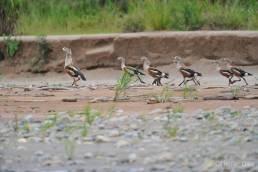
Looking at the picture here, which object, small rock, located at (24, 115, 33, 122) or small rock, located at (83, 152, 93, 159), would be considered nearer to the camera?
small rock, located at (83, 152, 93, 159)

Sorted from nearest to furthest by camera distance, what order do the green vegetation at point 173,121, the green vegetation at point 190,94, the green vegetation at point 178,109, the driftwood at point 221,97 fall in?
the green vegetation at point 173,121 < the green vegetation at point 178,109 < the driftwood at point 221,97 < the green vegetation at point 190,94

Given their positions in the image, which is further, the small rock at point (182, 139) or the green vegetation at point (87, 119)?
the green vegetation at point (87, 119)

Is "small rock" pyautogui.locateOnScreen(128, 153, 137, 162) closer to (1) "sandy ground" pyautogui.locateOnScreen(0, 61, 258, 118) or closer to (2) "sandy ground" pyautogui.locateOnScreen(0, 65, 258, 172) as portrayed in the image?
(2) "sandy ground" pyautogui.locateOnScreen(0, 65, 258, 172)

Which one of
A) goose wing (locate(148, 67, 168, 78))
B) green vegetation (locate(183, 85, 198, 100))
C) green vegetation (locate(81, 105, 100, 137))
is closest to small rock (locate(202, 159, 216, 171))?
green vegetation (locate(81, 105, 100, 137))

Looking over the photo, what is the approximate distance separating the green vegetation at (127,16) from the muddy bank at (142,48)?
3.84 feet

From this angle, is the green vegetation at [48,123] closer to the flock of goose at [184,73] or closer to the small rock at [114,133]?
the small rock at [114,133]

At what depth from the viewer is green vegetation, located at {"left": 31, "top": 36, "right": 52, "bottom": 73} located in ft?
66.7

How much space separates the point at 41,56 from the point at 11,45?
74 centimetres

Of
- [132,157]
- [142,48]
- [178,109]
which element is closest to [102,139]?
[132,157]

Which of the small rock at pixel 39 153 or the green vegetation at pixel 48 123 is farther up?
the small rock at pixel 39 153

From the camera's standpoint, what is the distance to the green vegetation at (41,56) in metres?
20.3

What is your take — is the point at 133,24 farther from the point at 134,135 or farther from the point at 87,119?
the point at 134,135

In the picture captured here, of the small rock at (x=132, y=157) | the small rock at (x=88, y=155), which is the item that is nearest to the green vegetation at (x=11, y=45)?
the small rock at (x=88, y=155)

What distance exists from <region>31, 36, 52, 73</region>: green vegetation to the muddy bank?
0.08 meters
